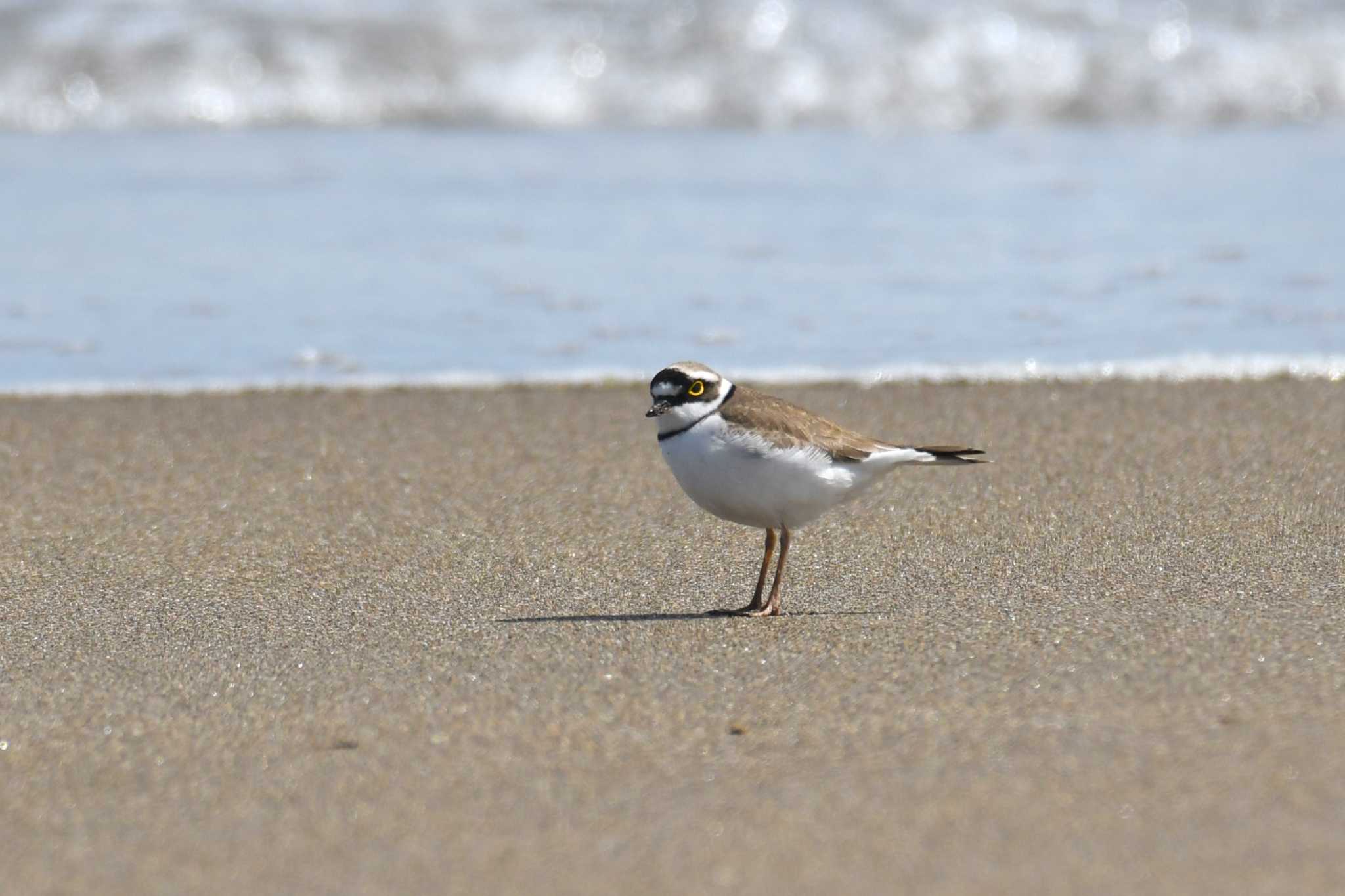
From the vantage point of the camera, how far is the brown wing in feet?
11.7

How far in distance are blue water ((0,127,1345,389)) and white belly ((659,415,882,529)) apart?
245 cm

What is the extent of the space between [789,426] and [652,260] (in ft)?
13.4

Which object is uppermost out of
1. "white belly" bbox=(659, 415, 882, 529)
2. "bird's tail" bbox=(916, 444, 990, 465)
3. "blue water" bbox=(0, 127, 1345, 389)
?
"blue water" bbox=(0, 127, 1345, 389)

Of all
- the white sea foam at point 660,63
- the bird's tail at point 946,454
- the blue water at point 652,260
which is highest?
the white sea foam at point 660,63

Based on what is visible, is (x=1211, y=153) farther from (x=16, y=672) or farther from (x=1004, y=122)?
(x=16, y=672)

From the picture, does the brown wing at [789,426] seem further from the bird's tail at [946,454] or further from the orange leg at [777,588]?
the orange leg at [777,588]

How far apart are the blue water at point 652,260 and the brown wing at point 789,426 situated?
2.38 m

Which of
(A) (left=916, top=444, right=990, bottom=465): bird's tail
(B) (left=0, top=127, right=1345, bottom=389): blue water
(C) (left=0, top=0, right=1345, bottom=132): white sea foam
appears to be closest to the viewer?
(A) (left=916, top=444, right=990, bottom=465): bird's tail

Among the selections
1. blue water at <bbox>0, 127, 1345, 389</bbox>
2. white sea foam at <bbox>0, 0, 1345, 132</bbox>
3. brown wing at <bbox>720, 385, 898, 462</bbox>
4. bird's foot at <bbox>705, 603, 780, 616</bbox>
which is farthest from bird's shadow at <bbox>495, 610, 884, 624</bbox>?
white sea foam at <bbox>0, 0, 1345, 132</bbox>

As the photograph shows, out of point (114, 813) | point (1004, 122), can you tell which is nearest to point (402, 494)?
point (114, 813)

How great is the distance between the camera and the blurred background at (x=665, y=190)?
6457 mm

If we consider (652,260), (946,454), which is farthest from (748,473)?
(652,260)

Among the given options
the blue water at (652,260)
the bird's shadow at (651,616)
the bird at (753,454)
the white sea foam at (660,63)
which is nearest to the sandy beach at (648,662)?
the bird's shadow at (651,616)

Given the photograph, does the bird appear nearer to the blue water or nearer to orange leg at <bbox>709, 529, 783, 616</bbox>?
orange leg at <bbox>709, 529, 783, 616</bbox>
